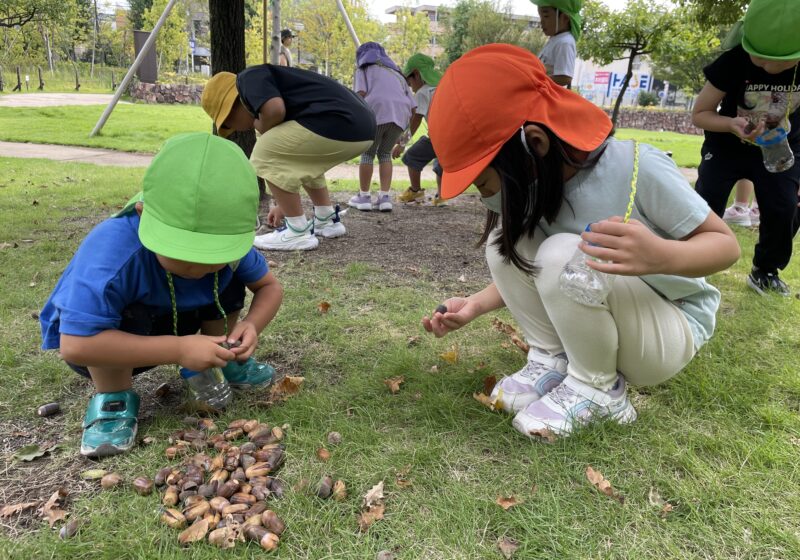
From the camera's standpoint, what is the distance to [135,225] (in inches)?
69.5

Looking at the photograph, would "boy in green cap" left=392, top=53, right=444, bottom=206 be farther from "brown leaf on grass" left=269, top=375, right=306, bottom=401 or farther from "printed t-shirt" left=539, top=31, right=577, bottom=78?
"brown leaf on grass" left=269, top=375, right=306, bottom=401

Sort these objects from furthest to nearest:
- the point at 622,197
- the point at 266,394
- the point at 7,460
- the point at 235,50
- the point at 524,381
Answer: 1. the point at 235,50
2. the point at 266,394
3. the point at 524,381
4. the point at 7,460
5. the point at 622,197

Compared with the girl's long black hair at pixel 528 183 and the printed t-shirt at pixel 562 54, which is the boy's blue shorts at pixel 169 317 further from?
the printed t-shirt at pixel 562 54

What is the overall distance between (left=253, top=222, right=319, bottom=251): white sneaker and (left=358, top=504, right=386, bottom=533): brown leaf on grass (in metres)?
2.81

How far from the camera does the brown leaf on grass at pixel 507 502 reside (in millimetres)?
1500

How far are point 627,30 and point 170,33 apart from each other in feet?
101

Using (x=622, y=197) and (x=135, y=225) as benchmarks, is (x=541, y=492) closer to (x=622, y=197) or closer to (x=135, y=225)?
(x=622, y=197)

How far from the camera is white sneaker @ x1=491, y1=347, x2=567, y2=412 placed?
195 centimetres

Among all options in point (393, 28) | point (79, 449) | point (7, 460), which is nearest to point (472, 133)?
point (79, 449)

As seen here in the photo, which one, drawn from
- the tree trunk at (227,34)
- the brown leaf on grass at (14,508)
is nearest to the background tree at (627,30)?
the tree trunk at (227,34)

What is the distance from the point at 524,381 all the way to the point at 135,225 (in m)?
1.37

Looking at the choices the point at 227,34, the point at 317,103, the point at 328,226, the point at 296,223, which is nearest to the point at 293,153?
the point at 317,103

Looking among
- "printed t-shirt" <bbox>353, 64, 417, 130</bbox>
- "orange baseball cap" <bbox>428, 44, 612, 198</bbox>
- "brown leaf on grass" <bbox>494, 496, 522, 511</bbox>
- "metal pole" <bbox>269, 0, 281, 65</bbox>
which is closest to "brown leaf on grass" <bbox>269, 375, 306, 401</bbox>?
"brown leaf on grass" <bbox>494, 496, 522, 511</bbox>

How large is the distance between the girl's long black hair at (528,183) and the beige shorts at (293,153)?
2521 millimetres
